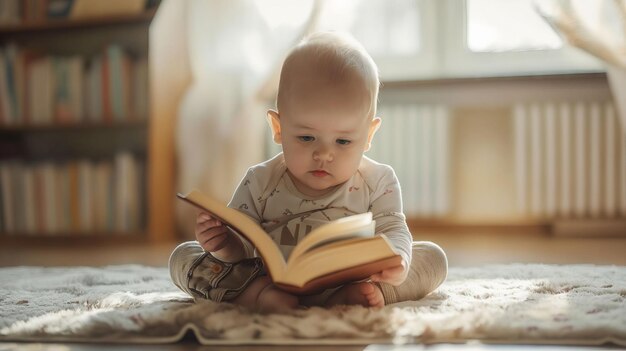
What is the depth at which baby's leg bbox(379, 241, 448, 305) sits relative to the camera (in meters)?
1.08

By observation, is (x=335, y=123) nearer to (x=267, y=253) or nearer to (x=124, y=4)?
(x=267, y=253)

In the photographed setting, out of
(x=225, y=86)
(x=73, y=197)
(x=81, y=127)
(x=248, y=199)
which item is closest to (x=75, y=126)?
(x=81, y=127)

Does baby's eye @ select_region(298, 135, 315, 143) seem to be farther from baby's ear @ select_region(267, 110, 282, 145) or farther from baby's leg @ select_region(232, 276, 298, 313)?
baby's leg @ select_region(232, 276, 298, 313)

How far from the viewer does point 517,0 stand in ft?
8.80

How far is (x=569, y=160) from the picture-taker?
2.63m

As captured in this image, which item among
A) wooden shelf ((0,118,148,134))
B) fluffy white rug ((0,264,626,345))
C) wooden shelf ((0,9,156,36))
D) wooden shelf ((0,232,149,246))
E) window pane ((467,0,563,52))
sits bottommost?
wooden shelf ((0,232,149,246))

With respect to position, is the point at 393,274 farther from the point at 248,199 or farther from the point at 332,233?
the point at 248,199

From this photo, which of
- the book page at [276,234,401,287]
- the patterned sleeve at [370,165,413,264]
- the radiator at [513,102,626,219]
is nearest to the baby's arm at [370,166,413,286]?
the patterned sleeve at [370,165,413,264]

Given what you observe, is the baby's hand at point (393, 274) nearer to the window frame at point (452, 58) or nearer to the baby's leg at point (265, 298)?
the baby's leg at point (265, 298)

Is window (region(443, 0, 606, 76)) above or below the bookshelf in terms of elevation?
above

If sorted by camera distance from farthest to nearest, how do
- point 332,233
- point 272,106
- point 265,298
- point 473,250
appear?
point 272,106 < point 473,250 < point 265,298 < point 332,233

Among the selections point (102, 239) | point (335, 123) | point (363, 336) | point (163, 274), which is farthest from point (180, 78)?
point (363, 336)

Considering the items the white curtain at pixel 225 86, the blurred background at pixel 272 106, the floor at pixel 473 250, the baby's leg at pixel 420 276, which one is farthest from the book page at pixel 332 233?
the white curtain at pixel 225 86

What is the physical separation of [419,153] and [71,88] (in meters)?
1.41
